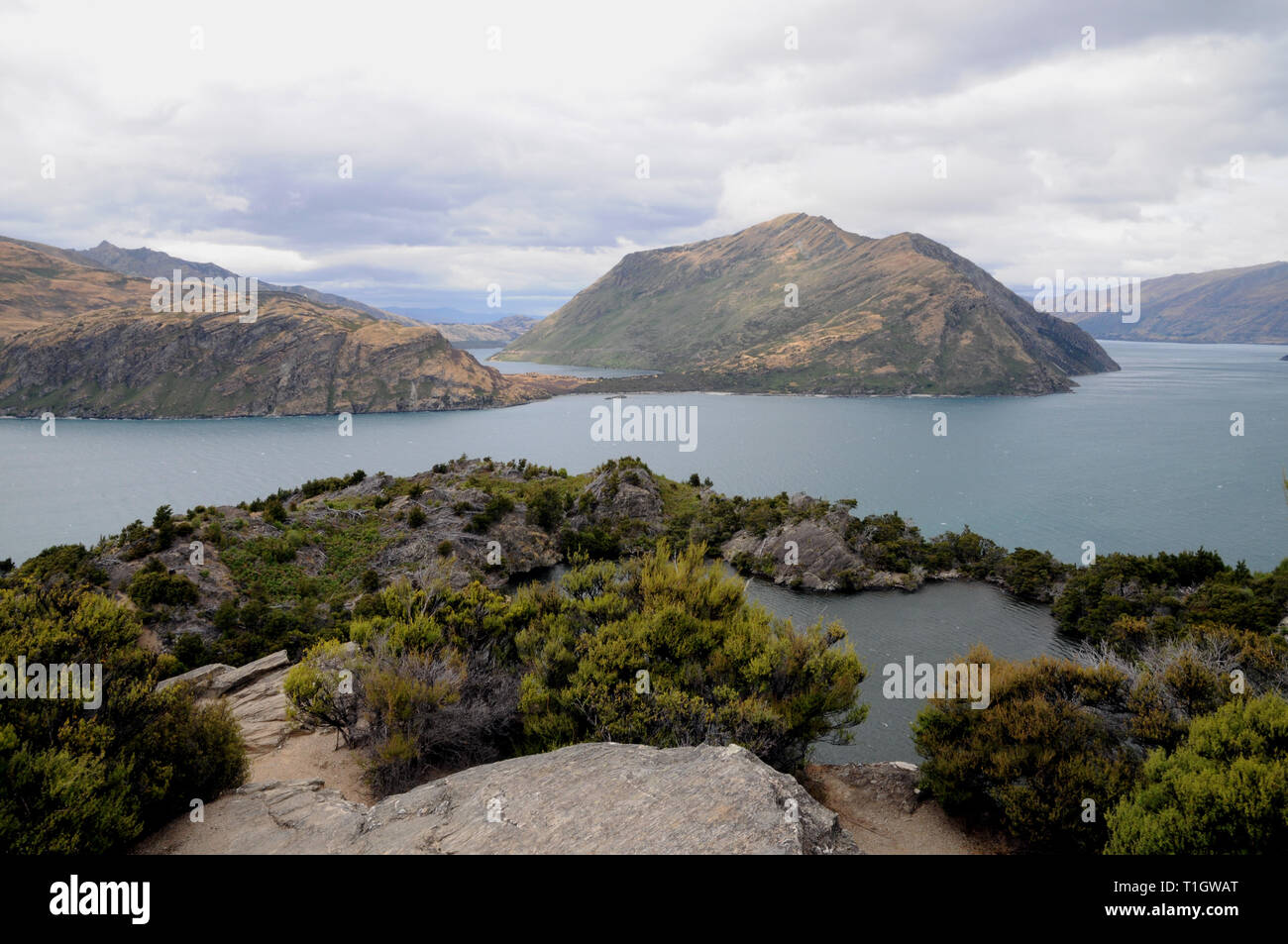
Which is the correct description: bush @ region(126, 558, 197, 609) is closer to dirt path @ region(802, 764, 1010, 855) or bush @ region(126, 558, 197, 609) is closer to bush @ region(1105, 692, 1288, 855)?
dirt path @ region(802, 764, 1010, 855)

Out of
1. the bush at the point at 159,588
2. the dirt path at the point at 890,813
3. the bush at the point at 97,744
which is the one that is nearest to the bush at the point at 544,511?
the bush at the point at 159,588

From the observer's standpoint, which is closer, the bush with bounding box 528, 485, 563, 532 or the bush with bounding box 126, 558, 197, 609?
the bush with bounding box 126, 558, 197, 609

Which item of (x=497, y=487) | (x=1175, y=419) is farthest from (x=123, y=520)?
(x=1175, y=419)

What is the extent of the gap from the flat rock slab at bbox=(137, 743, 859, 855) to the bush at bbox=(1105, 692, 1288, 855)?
6601 mm

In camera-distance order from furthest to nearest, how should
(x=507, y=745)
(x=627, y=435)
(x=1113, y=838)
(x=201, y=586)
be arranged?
(x=627, y=435) < (x=201, y=586) < (x=507, y=745) < (x=1113, y=838)

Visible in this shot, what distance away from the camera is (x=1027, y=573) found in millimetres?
52156

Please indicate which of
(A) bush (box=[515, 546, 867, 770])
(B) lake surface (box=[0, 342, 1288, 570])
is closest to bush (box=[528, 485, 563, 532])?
(B) lake surface (box=[0, 342, 1288, 570])

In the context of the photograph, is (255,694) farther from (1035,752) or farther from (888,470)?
(888,470)

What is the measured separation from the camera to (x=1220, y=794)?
11.1 metres

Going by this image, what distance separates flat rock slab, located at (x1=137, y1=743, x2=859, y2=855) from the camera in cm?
1024
